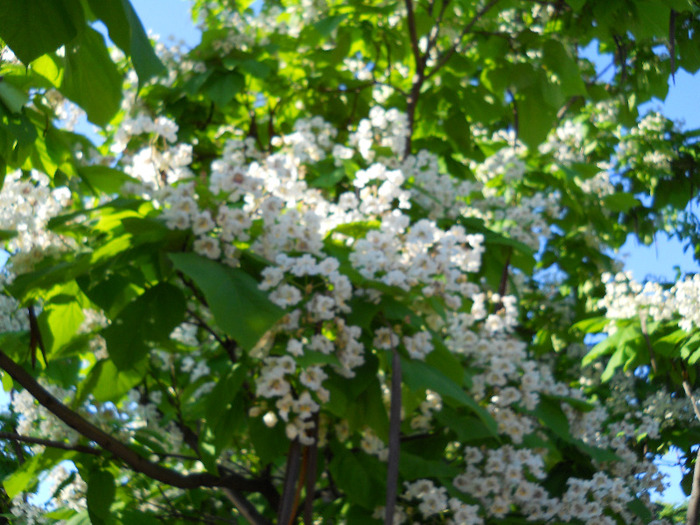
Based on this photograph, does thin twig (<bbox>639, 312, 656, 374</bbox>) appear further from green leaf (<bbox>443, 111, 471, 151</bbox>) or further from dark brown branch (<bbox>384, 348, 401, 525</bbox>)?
dark brown branch (<bbox>384, 348, 401, 525</bbox>)

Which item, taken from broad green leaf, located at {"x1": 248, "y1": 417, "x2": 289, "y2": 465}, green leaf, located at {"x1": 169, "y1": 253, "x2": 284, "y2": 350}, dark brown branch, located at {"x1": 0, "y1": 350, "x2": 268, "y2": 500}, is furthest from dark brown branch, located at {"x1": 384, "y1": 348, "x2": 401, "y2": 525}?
dark brown branch, located at {"x1": 0, "y1": 350, "x2": 268, "y2": 500}

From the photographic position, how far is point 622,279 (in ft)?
11.2

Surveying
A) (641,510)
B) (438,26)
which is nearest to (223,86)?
(438,26)

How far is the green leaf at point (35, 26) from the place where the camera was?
2.99 ft

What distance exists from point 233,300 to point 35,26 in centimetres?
67

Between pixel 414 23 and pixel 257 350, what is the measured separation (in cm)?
228

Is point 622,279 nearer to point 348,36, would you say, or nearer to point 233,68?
point 348,36

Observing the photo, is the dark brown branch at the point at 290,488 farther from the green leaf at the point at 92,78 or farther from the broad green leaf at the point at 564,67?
the broad green leaf at the point at 564,67

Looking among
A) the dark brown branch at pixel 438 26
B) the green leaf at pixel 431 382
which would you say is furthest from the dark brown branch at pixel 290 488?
the dark brown branch at pixel 438 26

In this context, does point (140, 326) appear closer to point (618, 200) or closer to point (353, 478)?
point (353, 478)

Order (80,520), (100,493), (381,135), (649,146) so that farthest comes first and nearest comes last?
(649,146) → (381,135) → (80,520) → (100,493)

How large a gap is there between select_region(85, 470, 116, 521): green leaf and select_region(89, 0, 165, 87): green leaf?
1.50 meters

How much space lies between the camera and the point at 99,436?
72.2 inches

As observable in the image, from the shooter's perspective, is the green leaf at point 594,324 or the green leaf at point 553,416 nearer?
the green leaf at point 553,416
